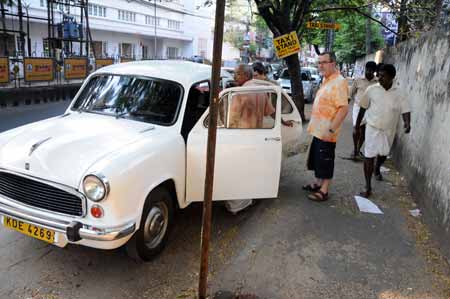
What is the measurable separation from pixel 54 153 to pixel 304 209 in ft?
10.2

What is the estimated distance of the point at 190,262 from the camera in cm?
379

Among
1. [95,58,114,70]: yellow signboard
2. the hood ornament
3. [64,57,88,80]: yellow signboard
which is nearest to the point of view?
the hood ornament

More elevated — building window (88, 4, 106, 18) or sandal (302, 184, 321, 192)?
building window (88, 4, 106, 18)

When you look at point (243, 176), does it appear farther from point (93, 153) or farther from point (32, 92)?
point (32, 92)

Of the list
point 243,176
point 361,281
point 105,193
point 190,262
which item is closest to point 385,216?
point 361,281

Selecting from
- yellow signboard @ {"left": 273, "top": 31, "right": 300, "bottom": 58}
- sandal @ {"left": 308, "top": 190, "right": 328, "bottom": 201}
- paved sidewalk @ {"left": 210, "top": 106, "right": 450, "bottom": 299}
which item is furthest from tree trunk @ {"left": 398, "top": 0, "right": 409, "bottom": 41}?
sandal @ {"left": 308, "top": 190, "right": 328, "bottom": 201}

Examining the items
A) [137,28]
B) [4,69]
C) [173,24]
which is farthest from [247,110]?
[173,24]

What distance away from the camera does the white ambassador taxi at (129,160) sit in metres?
3.11

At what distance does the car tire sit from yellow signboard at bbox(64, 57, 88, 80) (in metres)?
16.4

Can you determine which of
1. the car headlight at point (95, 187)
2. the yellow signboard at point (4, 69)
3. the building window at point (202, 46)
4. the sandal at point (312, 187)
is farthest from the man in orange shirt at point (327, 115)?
the building window at point (202, 46)

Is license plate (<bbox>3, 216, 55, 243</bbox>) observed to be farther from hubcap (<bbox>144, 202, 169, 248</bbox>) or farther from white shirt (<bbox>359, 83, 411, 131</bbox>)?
white shirt (<bbox>359, 83, 411, 131</bbox>)

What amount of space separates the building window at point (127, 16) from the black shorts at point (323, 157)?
4098cm

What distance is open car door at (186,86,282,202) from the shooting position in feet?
13.3

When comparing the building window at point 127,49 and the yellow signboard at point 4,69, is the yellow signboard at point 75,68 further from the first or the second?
the building window at point 127,49
